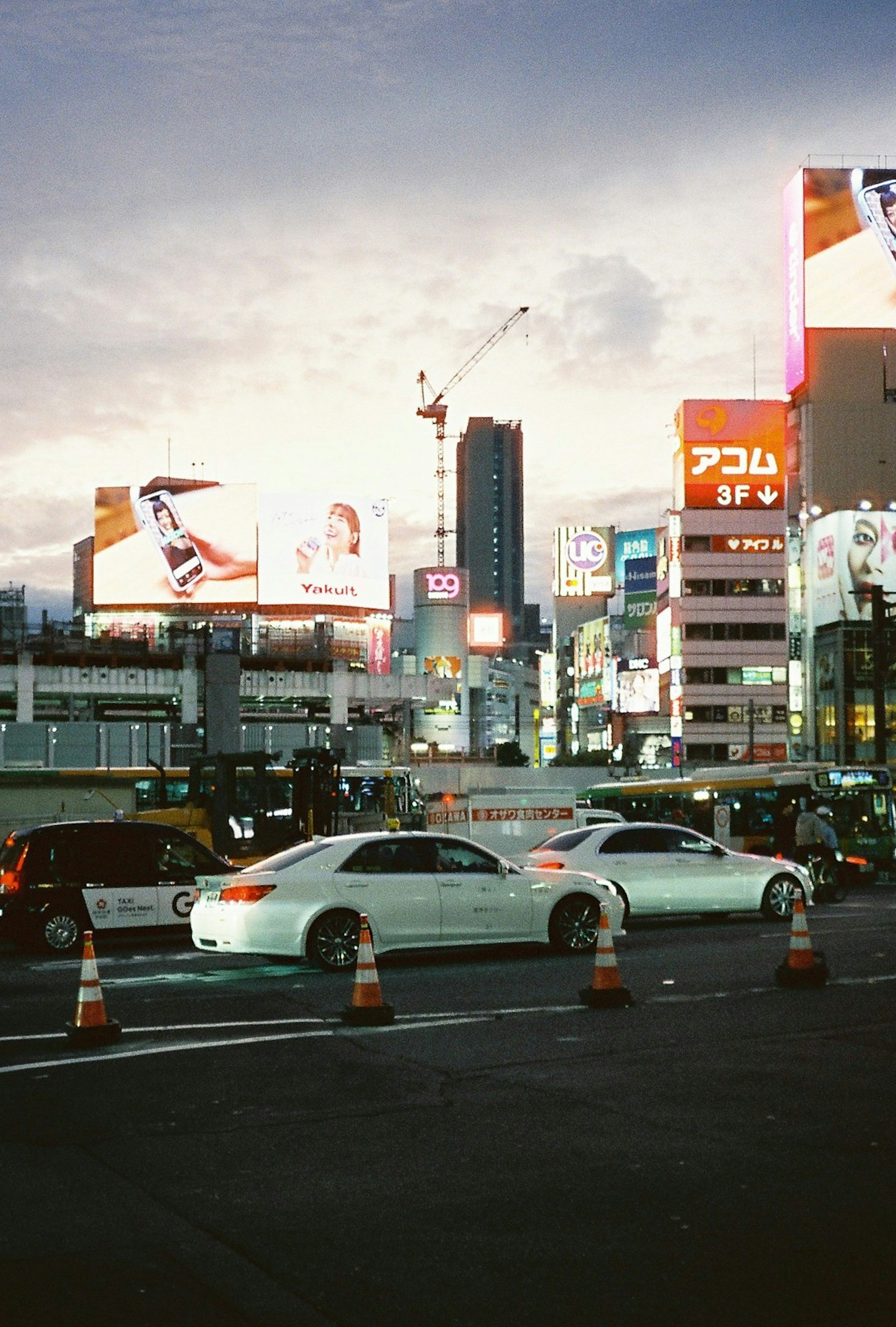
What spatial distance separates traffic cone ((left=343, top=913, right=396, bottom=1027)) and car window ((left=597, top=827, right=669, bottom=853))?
917cm

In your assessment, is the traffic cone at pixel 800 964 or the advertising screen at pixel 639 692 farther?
the advertising screen at pixel 639 692

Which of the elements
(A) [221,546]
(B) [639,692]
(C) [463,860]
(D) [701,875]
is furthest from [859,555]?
(C) [463,860]

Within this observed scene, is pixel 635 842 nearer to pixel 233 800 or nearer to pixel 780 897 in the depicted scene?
pixel 780 897

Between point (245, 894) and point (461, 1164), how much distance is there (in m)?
8.71

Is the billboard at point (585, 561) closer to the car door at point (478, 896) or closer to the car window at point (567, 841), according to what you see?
the car window at point (567, 841)

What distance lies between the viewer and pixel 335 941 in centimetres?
1582

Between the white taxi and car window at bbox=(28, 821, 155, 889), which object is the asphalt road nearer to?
the white taxi

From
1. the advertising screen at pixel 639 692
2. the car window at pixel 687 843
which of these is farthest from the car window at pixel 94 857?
the advertising screen at pixel 639 692

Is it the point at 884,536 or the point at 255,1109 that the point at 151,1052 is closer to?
the point at 255,1109

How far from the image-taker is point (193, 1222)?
638cm

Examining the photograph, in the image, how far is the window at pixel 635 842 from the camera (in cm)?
2078

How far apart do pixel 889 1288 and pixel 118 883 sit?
52.9ft

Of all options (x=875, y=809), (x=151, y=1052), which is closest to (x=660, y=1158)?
(x=151, y=1052)

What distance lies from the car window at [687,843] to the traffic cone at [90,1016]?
11.1m
